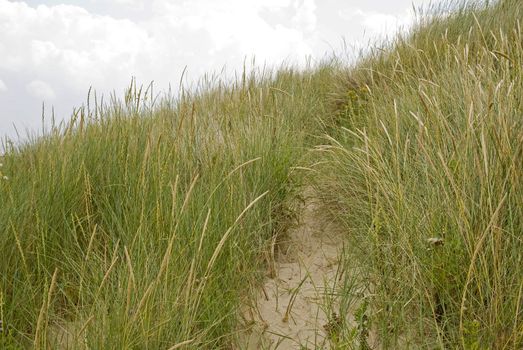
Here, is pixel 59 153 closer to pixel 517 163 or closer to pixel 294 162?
pixel 294 162

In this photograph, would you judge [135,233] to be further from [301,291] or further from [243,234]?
[301,291]

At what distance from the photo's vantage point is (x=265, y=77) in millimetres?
6688

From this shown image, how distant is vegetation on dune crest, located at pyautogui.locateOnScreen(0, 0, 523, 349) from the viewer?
181 centimetres

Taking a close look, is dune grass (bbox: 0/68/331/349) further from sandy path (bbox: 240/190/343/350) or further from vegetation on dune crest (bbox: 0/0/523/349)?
sandy path (bbox: 240/190/343/350)

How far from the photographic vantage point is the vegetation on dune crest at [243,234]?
181 cm

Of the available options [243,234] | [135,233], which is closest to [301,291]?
[243,234]

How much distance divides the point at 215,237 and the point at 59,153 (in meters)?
1.30

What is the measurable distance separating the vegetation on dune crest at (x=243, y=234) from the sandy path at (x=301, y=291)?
0.11 m

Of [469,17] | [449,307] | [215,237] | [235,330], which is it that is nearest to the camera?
[449,307]

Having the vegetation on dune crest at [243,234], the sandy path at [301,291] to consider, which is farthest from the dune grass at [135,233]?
the sandy path at [301,291]

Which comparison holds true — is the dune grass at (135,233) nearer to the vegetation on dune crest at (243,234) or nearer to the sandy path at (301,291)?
the vegetation on dune crest at (243,234)

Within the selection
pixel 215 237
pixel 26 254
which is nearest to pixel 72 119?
pixel 26 254

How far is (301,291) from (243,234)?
45 cm

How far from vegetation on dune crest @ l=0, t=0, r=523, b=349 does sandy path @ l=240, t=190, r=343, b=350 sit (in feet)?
0.37
